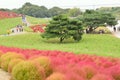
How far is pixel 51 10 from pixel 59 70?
102162mm

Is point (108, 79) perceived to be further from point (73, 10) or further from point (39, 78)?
point (73, 10)

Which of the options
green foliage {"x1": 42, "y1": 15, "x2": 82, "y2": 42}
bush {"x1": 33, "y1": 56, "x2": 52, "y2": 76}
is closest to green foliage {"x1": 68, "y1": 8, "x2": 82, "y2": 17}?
green foliage {"x1": 42, "y1": 15, "x2": 82, "y2": 42}

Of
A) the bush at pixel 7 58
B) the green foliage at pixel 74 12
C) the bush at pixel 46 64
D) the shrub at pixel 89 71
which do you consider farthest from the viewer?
the green foliage at pixel 74 12

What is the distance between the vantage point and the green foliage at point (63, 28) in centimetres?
3950

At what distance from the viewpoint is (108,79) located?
8961 millimetres

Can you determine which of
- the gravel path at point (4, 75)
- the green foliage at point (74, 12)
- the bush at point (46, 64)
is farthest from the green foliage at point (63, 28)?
the green foliage at point (74, 12)

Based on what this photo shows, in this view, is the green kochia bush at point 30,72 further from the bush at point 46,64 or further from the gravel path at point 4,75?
the gravel path at point 4,75

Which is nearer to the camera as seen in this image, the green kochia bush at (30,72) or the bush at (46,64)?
the green kochia bush at (30,72)

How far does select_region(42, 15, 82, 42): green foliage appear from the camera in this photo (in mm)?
39500

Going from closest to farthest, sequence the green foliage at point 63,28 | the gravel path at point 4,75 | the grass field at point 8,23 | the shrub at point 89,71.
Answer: the shrub at point 89,71 < the gravel path at point 4,75 < the green foliage at point 63,28 < the grass field at point 8,23

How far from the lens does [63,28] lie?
129ft

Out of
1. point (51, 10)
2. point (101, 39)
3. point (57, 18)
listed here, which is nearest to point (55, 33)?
point (57, 18)

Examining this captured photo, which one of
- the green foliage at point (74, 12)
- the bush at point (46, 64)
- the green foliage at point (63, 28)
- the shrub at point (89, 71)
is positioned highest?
the bush at point (46, 64)

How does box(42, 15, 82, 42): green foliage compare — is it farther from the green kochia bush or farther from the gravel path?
the green kochia bush
